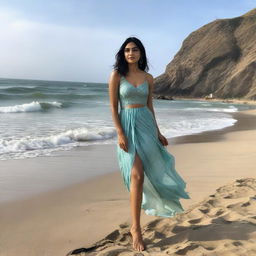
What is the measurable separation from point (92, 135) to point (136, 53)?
6521 millimetres

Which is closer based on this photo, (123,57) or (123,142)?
(123,142)

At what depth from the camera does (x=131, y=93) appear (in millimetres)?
2898

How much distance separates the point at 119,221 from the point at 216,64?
65.3m

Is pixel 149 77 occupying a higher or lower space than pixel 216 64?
lower

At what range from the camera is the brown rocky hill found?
5759 centimetres

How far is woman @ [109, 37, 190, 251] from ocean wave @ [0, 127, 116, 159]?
13.5 feet

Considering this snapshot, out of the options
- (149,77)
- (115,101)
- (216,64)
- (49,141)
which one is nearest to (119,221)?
(115,101)

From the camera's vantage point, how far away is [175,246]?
9.00ft

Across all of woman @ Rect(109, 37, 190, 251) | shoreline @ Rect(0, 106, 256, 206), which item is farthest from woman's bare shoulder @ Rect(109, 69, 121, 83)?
shoreline @ Rect(0, 106, 256, 206)

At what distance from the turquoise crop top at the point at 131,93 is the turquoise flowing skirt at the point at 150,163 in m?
0.07

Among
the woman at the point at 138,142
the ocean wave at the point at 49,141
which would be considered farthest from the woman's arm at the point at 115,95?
the ocean wave at the point at 49,141

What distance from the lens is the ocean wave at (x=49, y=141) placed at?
723 cm

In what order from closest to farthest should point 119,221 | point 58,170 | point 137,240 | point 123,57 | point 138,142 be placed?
point 137,240, point 138,142, point 123,57, point 119,221, point 58,170

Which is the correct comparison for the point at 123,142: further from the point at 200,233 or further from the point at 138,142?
the point at 200,233
